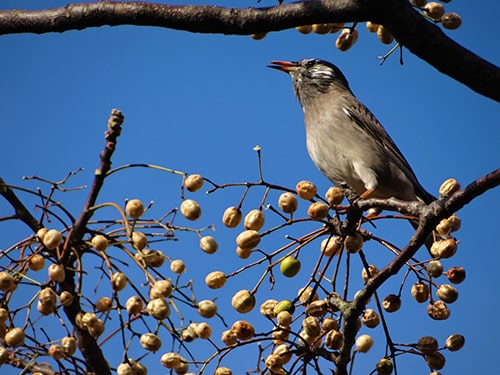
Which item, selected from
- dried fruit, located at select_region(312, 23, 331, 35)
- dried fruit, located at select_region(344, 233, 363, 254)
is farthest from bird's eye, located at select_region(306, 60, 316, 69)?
dried fruit, located at select_region(344, 233, 363, 254)

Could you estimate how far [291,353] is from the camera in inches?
97.9

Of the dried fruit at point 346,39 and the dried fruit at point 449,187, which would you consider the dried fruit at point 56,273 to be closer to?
the dried fruit at point 449,187

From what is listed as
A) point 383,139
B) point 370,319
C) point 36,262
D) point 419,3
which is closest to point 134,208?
point 36,262

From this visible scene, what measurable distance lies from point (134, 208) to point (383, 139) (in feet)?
9.90

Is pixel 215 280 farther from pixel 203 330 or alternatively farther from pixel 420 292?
pixel 420 292

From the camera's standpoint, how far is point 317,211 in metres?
2.46

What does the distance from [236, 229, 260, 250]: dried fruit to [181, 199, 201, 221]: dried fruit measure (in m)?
0.19

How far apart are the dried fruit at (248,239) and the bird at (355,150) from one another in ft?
6.56

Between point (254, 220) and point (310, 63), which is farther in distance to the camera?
point (310, 63)

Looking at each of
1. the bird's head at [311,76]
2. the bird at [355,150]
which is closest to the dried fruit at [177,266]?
the bird at [355,150]

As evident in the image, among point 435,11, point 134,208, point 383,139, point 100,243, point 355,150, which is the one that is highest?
point 383,139

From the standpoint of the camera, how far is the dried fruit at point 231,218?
8.58ft

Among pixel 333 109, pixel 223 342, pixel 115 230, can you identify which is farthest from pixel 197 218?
pixel 333 109

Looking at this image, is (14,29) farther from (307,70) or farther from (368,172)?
(307,70)
